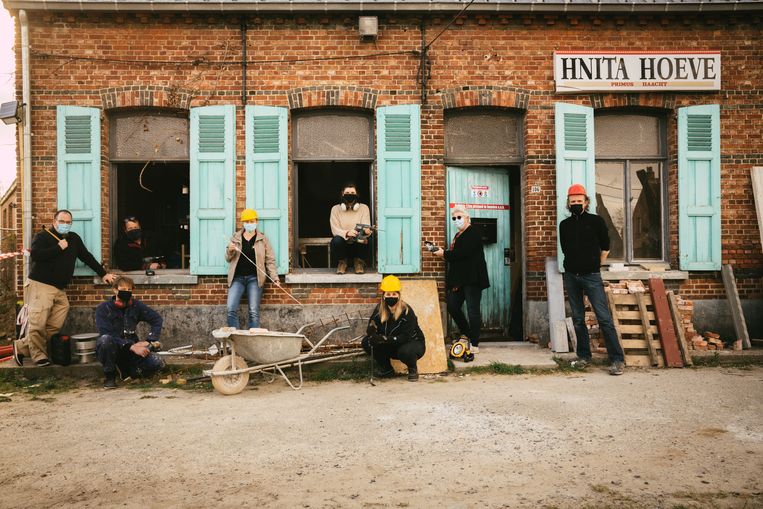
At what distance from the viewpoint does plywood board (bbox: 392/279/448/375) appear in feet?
25.0

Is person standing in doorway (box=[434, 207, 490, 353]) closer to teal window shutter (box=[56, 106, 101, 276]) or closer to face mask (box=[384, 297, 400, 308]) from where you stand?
face mask (box=[384, 297, 400, 308])

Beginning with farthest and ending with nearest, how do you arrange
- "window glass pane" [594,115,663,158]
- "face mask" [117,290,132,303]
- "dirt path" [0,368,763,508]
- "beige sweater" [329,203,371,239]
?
"window glass pane" [594,115,663,158] → "beige sweater" [329,203,371,239] → "face mask" [117,290,132,303] → "dirt path" [0,368,763,508]

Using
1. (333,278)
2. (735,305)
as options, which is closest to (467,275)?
(333,278)

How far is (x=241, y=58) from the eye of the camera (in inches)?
354

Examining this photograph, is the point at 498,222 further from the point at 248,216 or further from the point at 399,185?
the point at 248,216

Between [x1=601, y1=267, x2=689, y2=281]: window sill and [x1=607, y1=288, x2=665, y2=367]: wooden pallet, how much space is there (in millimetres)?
611

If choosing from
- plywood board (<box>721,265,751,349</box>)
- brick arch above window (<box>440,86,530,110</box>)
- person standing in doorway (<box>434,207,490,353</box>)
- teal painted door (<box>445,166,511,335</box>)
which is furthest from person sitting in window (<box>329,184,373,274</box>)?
plywood board (<box>721,265,751,349</box>)

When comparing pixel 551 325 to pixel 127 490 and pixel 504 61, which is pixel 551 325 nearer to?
pixel 504 61

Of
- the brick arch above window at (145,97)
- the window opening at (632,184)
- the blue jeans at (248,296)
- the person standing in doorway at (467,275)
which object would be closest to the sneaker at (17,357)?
the blue jeans at (248,296)

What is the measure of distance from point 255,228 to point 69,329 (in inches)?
124

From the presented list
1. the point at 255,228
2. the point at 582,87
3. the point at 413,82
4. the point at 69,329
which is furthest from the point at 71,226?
the point at 582,87

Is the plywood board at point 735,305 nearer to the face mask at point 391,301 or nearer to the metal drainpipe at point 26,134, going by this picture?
the face mask at point 391,301

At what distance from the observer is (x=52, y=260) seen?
8031mm

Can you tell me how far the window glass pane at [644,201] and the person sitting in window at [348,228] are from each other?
4.28 metres
